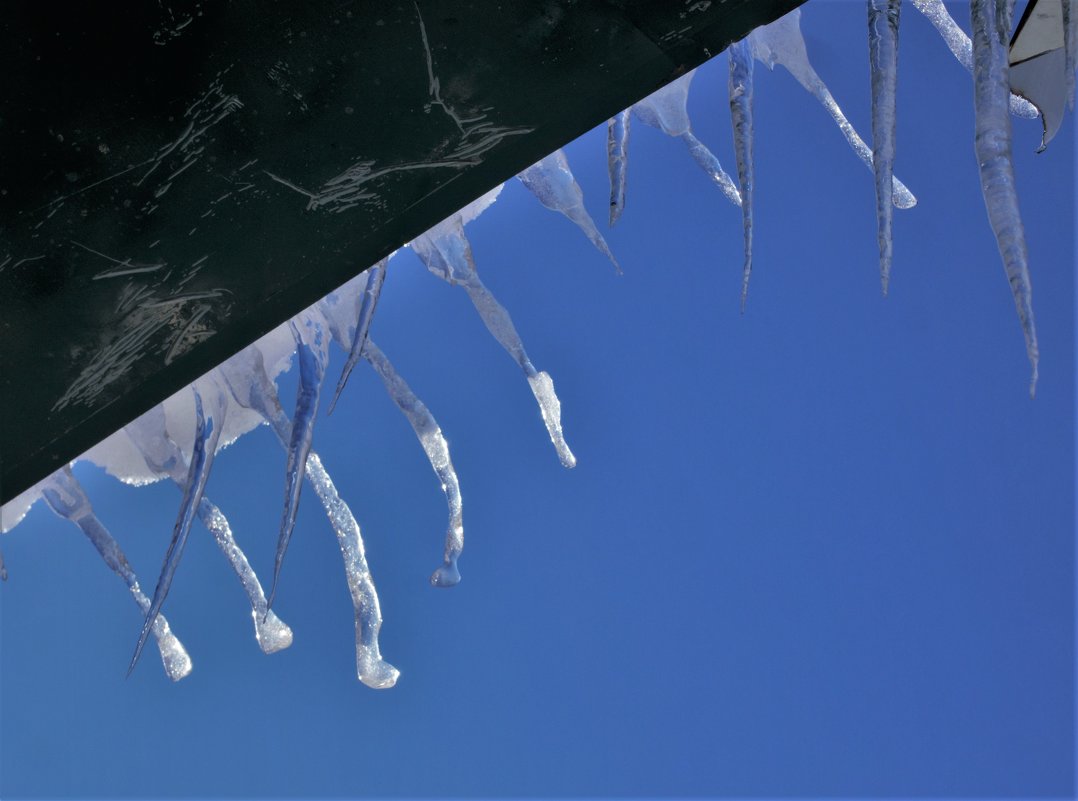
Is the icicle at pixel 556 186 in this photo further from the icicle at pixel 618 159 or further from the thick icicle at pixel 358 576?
the thick icicle at pixel 358 576

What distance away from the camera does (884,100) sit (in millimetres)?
704

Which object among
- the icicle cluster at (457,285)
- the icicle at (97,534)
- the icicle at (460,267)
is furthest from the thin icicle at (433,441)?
the icicle at (97,534)

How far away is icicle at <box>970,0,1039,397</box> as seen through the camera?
0.63m

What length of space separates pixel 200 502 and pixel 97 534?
0.95 feet

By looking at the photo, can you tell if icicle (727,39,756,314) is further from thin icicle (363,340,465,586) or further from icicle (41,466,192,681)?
icicle (41,466,192,681)

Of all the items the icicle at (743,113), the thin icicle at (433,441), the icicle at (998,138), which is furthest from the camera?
the thin icicle at (433,441)

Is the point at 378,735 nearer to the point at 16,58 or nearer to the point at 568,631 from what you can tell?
the point at 568,631

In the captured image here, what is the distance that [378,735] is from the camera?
6.44m

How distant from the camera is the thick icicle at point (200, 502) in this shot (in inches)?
39.3

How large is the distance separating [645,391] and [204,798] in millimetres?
3841

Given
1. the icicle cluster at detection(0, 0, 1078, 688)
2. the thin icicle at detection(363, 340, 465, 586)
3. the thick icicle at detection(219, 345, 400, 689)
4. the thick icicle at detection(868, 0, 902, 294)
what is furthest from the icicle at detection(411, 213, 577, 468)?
the thick icicle at detection(868, 0, 902, 294)

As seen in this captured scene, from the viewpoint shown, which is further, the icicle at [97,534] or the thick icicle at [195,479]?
the icicle at [97,534]

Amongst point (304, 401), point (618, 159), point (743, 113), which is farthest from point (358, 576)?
point (743, 113)

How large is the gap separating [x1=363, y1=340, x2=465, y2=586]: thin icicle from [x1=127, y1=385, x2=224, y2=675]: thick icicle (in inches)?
6.1
